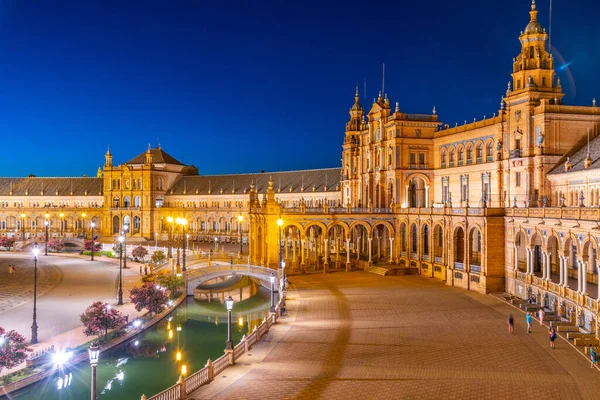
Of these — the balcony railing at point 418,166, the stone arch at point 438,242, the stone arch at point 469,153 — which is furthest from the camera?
the balcony railing at point 418,166

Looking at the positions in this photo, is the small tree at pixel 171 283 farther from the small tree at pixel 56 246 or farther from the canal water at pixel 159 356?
the small tree at pixel 56 246

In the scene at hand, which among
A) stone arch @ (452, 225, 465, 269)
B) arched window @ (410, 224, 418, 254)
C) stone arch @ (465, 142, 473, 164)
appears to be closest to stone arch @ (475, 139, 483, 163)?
stone arch @ (465, 142, 473, 164)

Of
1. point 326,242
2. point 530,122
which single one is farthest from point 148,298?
point 530,122

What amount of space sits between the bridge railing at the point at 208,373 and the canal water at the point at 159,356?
4.46 metres

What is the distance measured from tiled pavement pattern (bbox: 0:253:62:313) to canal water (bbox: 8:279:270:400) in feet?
52.0

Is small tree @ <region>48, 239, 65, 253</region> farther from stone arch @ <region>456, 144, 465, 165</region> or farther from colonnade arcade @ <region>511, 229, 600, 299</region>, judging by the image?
colonnade arcade @ <region>511, 229, 600, 299</region>

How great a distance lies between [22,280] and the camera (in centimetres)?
6969

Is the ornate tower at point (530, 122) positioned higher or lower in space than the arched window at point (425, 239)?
higher

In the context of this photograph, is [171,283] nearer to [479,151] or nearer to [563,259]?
[479,151]

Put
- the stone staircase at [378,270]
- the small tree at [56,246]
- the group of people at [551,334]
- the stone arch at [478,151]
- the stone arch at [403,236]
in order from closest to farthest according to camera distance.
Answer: the group of people at [551,334], the stone arch at [478,151], the stone staircase at [378,270], the stone arch at [403,236], the small tree at [56,246]

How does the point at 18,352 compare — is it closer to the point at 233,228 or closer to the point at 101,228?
the point at 233,228

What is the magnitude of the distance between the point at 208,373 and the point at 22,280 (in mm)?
49819

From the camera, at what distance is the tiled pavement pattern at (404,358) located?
26719 millimetres

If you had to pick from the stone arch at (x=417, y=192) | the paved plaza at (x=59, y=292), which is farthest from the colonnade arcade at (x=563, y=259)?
the paved plaza at (x=59, y=292)
